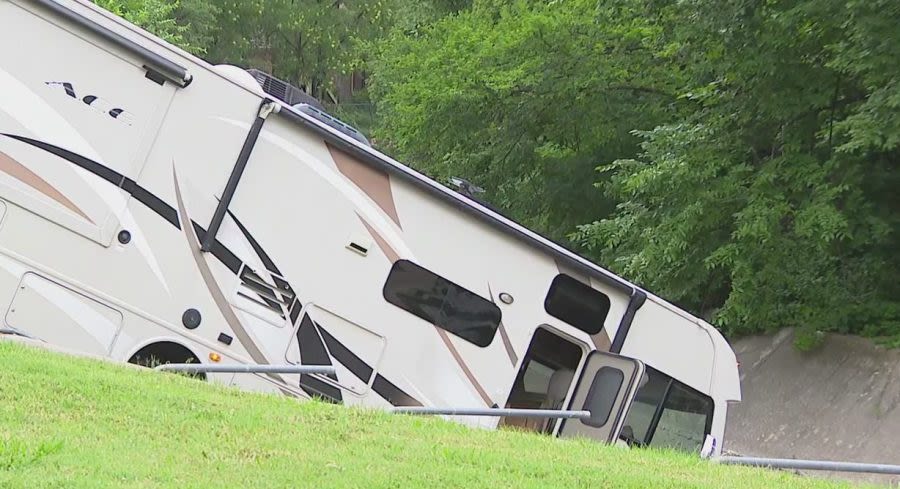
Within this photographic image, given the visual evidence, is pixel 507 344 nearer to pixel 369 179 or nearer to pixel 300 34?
pixel 369 179

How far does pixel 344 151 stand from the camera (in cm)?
800

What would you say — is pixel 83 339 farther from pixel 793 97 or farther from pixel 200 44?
pixel 200 44

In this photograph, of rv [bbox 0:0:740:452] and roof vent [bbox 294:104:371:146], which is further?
roof vent [bbox 294:104:371:146]

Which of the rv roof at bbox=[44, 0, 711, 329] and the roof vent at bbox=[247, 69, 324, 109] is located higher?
the roof vent at bbox=[247, 69, 324, 109]

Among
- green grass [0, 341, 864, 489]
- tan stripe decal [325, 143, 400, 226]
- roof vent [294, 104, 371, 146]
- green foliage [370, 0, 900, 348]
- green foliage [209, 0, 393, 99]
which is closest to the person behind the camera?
green grass [0, 341, 864, 489]

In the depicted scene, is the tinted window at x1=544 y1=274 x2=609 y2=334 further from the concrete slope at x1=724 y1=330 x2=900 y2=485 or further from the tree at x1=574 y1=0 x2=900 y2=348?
the concrete slope at x1=724 y1=330 x2=900 y2=485

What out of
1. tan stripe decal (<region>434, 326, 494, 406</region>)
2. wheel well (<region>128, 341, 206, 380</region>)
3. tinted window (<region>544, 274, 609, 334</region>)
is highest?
tinted window (<region>544, 274, 609, 334</region>)

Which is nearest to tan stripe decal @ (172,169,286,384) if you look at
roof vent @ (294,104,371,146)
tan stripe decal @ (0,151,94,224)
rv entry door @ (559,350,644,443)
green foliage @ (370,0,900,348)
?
tan stripe decal @ (0,151,94,224)

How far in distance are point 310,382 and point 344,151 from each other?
205cm

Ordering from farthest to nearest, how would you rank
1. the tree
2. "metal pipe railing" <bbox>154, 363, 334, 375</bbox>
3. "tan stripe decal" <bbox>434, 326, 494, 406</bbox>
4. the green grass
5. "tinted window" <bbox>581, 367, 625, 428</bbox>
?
the tree
"tinted window" <bbox>581, 367, 625, 428</bbox>
"tan stripe decal" <bbox>434, 326, 494, 406</bbox>
"metal pipe railing" <bbox>154, 363, 334, 375</bbox>
the green grass

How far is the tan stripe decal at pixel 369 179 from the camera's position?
8.01m

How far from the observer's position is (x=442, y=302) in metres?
8.22

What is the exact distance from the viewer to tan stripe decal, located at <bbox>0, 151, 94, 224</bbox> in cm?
734

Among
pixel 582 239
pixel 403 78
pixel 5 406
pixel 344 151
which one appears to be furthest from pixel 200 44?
pixel 5 406
